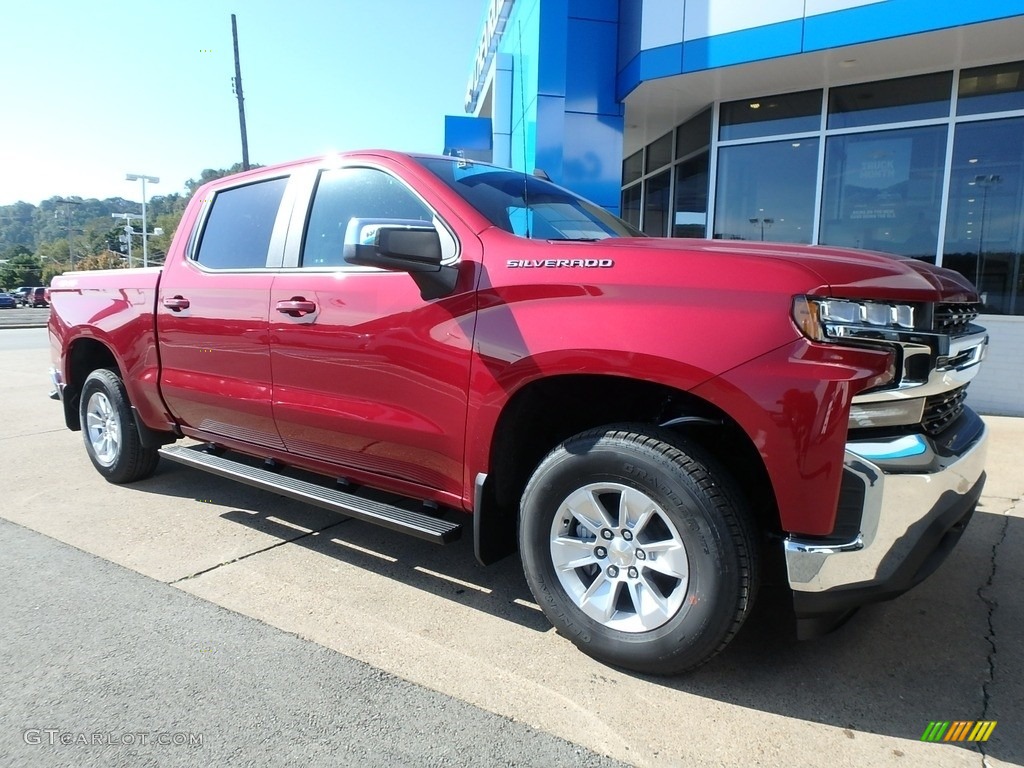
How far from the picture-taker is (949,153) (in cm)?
→ 791

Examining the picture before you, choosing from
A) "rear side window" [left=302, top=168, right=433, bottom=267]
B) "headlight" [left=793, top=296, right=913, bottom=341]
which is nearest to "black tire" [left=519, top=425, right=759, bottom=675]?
"headlight" [left=793, top=296, right=913, bottom=341]

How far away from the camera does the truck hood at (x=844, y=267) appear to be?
215cm

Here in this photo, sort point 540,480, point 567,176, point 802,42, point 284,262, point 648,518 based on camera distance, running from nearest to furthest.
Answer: point 648,518, point 540,480, point 284,262, point 802,42, point 567,176

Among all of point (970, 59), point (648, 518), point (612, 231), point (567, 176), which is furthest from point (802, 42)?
point (648, 518)

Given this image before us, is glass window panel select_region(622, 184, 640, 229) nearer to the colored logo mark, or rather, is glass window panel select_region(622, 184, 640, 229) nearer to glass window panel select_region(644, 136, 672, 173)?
glass window panel select_region(644, 136, 672, 173)

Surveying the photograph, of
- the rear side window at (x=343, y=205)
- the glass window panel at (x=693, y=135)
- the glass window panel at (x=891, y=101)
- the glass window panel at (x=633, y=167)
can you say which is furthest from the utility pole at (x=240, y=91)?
the rear side window at (x=343, y=205)

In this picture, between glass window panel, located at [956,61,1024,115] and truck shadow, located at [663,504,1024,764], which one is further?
glass window panel, located at [956,61,1024,115]

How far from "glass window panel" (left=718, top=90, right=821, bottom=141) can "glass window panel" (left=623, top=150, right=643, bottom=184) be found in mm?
3885

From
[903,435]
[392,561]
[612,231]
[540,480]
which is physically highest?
[612,231]

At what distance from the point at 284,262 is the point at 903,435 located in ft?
9.37

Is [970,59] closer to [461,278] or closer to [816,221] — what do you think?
[816,221]

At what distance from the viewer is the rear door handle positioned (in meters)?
4.04

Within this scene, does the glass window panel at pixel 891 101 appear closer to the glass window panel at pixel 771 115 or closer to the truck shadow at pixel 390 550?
the glass window panel at pixel 771 115

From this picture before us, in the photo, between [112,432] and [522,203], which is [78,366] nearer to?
[112,432]
